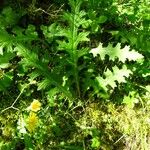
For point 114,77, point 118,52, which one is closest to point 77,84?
point 114,77

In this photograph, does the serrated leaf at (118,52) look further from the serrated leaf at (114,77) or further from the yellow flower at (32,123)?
the yellow flower at (32,123)

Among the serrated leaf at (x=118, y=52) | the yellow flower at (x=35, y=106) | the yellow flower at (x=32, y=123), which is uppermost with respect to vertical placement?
the serrated leaf at (x=118, y=52)

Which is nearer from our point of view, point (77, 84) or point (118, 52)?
point (118, 52)

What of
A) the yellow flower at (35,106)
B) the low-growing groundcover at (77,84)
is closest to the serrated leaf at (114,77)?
the low-growing groundcover at (77,84)

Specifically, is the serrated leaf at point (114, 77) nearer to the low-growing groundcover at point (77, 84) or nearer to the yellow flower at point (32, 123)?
the low-growing groundcover at point (77, 84)

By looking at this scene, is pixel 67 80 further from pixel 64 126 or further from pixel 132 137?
pixel 132 137

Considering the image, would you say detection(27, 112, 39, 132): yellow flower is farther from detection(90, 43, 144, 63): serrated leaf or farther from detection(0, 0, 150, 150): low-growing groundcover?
detection(90, 43, 144, 63): serrated leaf

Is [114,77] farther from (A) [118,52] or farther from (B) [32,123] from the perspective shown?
(B) [32,123]

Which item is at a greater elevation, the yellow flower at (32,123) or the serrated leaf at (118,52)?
the serrated leaf at (118,52)

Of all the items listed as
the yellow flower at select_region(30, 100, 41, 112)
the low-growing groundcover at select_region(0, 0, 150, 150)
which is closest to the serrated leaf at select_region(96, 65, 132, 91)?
the low-growing groundcover at select_region(0, 0, 150, 150)

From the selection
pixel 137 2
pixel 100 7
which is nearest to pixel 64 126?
pixel 100 7
